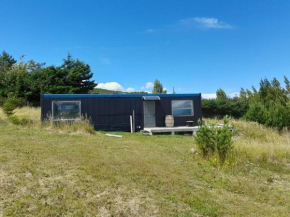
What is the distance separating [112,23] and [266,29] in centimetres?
874

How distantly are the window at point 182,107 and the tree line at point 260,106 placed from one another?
4464 mm

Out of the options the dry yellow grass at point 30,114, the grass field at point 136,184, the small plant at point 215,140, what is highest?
the dry yellow grass at point 30,114

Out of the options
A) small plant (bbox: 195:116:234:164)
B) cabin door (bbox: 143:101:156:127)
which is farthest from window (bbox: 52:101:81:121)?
small plant (bbox: 195:116:234:164)

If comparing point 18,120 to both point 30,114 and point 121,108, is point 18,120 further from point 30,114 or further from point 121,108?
point 121,108

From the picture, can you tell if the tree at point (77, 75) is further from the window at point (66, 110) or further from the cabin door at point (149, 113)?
the cabin door at point (149, 113)

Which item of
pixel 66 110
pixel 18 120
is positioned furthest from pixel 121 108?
pixel 18 120

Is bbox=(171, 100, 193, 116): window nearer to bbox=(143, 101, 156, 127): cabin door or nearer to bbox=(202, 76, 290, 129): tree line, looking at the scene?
bbox=(143, 101, 156, 127): cabin door

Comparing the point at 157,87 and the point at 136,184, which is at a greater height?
the point at 157,87

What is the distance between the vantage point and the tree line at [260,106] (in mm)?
13227

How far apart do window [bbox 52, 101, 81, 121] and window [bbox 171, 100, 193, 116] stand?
5.24 metres

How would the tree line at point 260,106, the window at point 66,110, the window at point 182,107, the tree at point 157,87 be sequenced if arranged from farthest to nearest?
1. the tree at point 157,87
2. the tree line at point 260,106
3. the window at point 182,107
4. the window at point 66,110

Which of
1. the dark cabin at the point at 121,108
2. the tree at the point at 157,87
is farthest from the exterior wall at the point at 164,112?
the tree at the point at 157,87

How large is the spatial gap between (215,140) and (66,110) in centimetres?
858

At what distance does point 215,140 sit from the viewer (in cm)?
493
